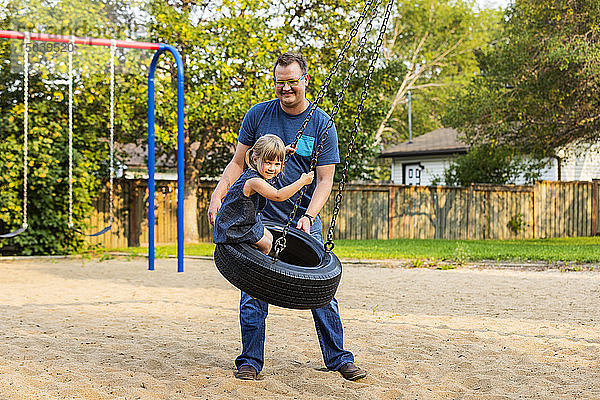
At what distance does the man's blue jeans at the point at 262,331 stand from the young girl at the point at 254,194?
1.52ft

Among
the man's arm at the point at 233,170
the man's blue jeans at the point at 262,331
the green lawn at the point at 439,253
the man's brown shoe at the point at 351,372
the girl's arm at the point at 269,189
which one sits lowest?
the green lawn at the point at 439,253

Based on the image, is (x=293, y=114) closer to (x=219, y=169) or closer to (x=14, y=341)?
(x=14, y=341)

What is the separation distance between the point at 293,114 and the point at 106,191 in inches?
495

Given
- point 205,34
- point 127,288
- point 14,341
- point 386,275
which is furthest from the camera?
point 205,34

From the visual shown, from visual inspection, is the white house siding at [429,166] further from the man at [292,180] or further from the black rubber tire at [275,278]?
the black rubber tire at [275,278]

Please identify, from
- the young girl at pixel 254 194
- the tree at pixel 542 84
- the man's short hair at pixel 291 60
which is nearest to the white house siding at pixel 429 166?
the tree at pixel 542 84

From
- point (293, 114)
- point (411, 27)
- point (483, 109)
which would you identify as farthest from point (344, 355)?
point (411, 27)

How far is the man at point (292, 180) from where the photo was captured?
407 cm

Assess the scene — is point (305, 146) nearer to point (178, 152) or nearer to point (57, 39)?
point (178, 152)

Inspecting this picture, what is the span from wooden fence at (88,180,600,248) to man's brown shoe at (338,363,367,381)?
1379cm

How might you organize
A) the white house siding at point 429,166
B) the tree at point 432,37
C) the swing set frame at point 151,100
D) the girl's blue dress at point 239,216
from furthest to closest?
the tree at point 432,37 < the white house siding at point 429,166 < the swing set frame at point 151,100 < the girl's blue dress at point 239,216

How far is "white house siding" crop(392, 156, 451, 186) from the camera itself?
96.8 ft

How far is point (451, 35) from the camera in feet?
123

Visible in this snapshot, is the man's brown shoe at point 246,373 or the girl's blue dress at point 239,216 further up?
the girl's blue dress at point 239,216
